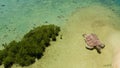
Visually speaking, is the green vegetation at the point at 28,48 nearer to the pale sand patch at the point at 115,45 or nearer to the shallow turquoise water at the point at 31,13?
the shallow turquoise water at the point at 31,13

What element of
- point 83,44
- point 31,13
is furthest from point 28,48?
point 31,13

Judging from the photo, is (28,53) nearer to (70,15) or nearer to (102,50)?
(102,50)

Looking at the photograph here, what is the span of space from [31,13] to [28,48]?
22.9ft

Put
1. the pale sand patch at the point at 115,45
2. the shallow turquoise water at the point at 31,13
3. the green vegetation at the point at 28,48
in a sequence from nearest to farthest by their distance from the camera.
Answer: the pale sand patch at the point at 115,45 < the green vegetation at the point at 28,48 < the shallow turquoise water at the point at 31,13

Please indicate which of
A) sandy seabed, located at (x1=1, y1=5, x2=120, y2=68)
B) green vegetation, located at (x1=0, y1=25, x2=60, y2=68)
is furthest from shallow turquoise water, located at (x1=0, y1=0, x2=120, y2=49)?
green vegetation, located at (x1=0, y1=25, x2=60, y2=68)

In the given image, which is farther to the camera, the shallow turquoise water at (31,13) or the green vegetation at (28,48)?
the shallow turquoise water at (31,13)

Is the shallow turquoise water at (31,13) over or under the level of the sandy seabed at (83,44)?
over

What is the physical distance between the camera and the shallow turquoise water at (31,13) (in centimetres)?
2338

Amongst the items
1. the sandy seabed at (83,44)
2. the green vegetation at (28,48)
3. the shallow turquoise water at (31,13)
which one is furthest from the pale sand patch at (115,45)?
the green vegetation at (28,48)

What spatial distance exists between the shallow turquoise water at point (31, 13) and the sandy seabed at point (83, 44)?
3.57 ft

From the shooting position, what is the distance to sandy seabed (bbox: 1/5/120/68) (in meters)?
19.2

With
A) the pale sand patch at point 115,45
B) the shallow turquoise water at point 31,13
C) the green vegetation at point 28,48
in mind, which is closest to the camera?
the pale sand patch at point 115,45

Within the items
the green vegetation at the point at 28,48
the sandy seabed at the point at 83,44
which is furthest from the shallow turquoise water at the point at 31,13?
the green vegetation at the point at 28,48

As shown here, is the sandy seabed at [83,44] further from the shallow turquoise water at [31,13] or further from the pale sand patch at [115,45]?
the shallow turquoise water at [31,13]
